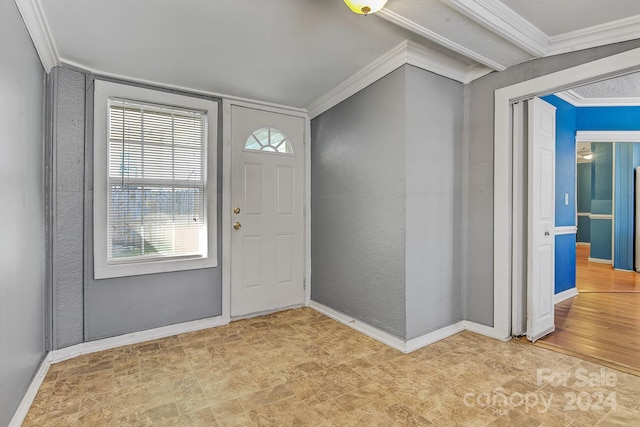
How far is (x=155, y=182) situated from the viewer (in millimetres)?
2920

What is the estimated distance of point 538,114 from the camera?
8.96ft

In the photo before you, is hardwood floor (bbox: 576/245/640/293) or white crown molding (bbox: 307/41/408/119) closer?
white crown molding (bbox: 307/41/408/119)

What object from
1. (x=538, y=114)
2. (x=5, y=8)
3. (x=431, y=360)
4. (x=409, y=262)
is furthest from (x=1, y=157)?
(x=538, y=114)

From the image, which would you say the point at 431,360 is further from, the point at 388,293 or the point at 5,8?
the point at 5,8

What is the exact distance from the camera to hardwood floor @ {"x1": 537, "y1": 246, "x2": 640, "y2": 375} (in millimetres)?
2430

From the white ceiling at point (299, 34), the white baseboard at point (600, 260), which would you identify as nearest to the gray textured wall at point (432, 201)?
the white ceiling at point (299, 34)

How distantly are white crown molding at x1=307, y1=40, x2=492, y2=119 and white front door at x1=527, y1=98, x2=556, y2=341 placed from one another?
619 mm

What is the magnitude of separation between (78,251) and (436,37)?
3.21 m

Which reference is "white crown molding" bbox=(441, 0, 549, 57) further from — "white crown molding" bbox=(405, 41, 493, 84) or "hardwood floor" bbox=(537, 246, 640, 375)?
"hardwood floor" bbox=(537, 246, 640, 375)

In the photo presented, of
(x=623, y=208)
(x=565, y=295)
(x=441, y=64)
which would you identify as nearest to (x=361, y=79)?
(x=441, y=64)

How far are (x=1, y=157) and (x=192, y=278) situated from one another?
1.83 metres

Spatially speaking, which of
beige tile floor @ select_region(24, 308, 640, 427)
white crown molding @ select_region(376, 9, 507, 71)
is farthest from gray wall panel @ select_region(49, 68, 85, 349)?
white crown molding @ select_region(376, 9, 507, 71)

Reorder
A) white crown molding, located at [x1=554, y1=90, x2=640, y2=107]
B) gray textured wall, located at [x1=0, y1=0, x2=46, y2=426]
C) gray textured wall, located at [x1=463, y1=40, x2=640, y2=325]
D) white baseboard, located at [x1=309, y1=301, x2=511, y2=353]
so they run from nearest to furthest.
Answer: gray textured wall, located at [x1=0, y1=0, x2=46, y2=426] < white baseboard, located at [x1=309, y1=301, x2=511, y2=353] < gray textured wall, located at [x1=463, y1=40, x2=640, y2=325] < white crown molding, located at [x1=554, y1=90, x2=640, y2=107]

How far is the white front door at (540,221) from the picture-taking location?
2.69 m
